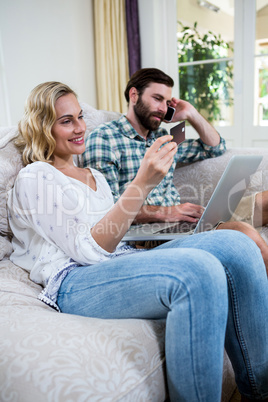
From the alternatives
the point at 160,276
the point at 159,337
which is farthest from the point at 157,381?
the point at 160,276

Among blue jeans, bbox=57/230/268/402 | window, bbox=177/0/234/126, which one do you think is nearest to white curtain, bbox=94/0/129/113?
window, bbox=177/0/234/126

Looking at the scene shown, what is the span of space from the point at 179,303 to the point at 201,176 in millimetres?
1246

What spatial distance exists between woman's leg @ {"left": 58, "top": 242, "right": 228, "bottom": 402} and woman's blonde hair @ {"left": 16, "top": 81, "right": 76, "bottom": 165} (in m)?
0.49

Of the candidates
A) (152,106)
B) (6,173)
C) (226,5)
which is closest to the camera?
(6,173)

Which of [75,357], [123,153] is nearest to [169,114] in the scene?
[123,153]

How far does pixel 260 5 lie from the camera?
2.89 metres

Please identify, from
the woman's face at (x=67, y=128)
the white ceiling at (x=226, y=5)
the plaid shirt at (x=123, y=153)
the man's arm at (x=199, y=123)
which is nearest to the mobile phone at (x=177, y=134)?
the woman's face at (x=67, y=128)

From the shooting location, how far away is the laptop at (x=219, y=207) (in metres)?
1.14

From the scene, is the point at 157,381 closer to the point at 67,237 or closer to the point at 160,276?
the point at 160,276

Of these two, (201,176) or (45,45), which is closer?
(201,176)

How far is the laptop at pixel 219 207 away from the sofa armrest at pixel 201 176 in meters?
0.48

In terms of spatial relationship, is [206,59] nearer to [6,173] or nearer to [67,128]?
[67,128]

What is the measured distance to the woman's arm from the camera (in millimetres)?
979

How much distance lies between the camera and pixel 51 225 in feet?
3.18
